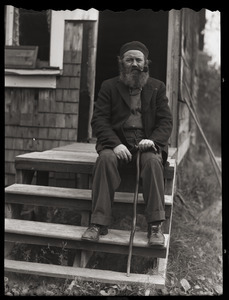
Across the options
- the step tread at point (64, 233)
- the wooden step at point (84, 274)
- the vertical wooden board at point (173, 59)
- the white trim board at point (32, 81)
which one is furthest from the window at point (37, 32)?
the wooden step at point (84, 274)

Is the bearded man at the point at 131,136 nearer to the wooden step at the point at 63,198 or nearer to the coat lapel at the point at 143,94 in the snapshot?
→ the coat lapel at the point at 143,94

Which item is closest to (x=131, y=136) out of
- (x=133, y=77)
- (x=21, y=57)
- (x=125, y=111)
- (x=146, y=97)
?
(x=125, y=111)

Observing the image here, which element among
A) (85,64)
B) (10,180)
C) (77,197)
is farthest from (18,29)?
Answer: (77,197)

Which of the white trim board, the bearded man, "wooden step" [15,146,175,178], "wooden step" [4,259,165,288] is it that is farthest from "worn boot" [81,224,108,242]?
the white trim board

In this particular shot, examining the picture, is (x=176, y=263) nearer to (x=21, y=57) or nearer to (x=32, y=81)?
(x=32, y=81)

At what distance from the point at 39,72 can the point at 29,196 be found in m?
1.87

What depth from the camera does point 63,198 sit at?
312cm

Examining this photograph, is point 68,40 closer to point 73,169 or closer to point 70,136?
point 70,136

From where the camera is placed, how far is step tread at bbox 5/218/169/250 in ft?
9.12

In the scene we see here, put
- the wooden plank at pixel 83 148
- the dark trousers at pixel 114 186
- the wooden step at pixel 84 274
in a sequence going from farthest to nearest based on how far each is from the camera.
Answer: the wooden plank at pixel 83 148 → the dark trousers at pixel 114 186 → the wooden step at pixel 84 274

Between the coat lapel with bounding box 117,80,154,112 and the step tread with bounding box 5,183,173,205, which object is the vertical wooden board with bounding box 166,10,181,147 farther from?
the step tread with bounding box 5,183,173,205

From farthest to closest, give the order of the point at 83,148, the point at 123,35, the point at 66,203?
the point at 123,35, the point at 83,148, the point at 66,203

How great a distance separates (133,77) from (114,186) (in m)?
0.85

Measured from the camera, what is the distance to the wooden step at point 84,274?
2645 mm
